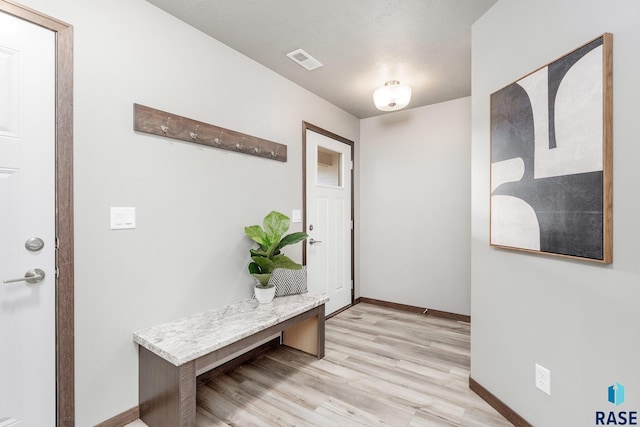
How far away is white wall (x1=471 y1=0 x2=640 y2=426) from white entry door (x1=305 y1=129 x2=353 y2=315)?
163 cm

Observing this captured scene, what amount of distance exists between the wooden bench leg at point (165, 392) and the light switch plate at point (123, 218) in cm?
72

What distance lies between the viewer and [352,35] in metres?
2.15

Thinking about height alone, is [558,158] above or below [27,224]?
above

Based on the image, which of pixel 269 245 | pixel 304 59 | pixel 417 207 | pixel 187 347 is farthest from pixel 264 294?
pixel 417 207

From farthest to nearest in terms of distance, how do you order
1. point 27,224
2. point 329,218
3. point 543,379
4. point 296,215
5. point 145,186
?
point 329,218, point 296,215, point 145,186, point 543,379, point 27,224

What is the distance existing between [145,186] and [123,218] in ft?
0.76

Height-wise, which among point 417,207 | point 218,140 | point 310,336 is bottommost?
point 310,336

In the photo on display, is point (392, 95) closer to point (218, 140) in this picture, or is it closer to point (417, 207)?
point (417, 207)

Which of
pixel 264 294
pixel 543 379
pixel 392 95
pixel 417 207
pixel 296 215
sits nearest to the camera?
pixel 543 379

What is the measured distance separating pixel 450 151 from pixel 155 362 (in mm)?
3404

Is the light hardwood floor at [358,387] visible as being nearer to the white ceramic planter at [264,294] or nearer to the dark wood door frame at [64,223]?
the white ceramic planter at [264,294]

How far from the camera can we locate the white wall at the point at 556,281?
115 cm
